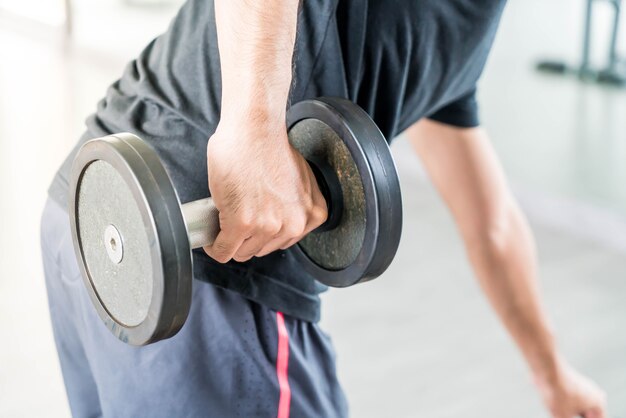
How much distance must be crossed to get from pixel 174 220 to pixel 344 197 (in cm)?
21

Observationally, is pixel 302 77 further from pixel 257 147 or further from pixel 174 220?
pixel 174 220

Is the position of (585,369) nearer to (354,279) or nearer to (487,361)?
(487,361)

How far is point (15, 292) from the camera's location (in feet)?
7.24

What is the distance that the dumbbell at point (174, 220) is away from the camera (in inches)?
29.0

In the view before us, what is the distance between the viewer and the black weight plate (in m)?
0.84

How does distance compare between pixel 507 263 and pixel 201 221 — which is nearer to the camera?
pixel 201 221

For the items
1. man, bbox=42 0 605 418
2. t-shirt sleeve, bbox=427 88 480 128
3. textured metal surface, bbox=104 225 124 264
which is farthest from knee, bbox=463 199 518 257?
textured metal surface, bbox=104 225 124 264

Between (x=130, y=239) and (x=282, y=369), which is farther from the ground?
(x=130, y=239)

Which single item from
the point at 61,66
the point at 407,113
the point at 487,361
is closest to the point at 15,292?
the point at 487,361

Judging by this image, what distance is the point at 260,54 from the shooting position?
79 centimetres

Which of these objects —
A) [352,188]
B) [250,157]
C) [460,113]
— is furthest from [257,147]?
[460,113]

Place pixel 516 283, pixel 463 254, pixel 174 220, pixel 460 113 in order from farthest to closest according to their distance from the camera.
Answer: pixel 463 254
pixel 516 283
pixel 460 113
pixel 174 220

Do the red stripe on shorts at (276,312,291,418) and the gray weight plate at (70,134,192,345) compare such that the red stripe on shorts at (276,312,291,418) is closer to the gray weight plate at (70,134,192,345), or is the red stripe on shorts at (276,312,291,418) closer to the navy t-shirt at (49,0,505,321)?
the navy t-shirt at (49,0,505,321)

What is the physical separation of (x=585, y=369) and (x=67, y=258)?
133 cm
